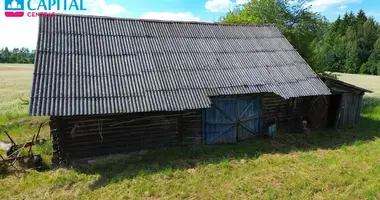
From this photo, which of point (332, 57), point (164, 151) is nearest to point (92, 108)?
point (164, 151)

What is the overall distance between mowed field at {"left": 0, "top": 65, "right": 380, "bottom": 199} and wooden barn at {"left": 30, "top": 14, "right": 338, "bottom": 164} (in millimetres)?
739

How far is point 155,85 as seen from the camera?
398 inches

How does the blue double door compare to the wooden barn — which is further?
the blue double door

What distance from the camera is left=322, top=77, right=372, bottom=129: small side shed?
13.6 meters

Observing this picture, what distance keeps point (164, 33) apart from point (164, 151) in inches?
210

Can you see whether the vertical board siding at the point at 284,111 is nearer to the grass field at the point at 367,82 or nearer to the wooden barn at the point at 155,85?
the wooden barn at the point at 155,85

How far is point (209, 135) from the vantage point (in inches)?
433

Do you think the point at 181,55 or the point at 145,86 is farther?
the point at 181,55

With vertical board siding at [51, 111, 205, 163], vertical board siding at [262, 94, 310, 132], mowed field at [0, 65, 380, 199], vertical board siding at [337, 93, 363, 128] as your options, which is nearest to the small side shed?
vertical board siding at [337, 93, 363, 128]

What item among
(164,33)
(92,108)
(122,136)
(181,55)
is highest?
(164,33)

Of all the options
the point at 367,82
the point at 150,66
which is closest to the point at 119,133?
the point at 150,66

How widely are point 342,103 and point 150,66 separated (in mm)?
9563

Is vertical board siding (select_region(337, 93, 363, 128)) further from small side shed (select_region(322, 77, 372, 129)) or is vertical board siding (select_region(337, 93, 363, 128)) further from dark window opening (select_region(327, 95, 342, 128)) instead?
dark window opening (select_region(327, 95, 342, 128))

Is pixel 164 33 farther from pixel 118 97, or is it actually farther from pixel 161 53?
pixel 118 97
